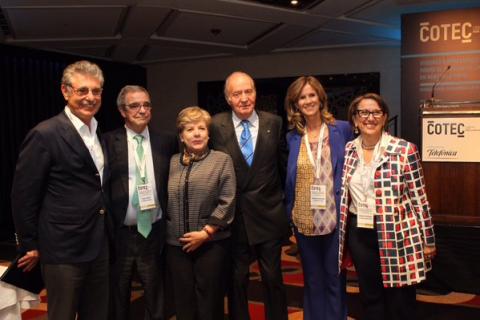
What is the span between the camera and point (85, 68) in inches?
85.0

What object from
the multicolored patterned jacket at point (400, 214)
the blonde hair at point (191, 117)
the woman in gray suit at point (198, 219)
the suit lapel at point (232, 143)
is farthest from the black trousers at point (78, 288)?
the multicolored patterned jacket at point (400, 214)

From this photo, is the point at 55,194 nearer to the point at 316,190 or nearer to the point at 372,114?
the point at 316,190

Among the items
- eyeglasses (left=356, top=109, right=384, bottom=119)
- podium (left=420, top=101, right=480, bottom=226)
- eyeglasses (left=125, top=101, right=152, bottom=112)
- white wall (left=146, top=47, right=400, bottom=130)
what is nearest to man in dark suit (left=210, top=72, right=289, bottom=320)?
eyeglasses (left=125, top=101, right=152, bottom=112)

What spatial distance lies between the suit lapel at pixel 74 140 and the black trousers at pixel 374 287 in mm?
1331

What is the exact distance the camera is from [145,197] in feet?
7.88

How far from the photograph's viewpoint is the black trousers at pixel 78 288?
213cm

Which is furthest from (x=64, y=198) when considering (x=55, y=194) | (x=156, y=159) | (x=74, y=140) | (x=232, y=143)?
(x=232, y=143)

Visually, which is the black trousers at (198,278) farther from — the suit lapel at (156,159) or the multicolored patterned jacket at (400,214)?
the multicolored patterned jacket at (400,214)

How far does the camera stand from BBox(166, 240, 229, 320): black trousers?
2.43m

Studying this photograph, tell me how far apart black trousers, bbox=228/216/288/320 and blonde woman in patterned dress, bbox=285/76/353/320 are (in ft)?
0.55

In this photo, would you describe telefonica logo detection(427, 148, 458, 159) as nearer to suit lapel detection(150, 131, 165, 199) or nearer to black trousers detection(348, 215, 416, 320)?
black trousers detection(348, 215, 416, 320)

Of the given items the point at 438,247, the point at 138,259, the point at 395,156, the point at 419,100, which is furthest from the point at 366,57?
the point at 138,259

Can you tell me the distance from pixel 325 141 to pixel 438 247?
73.3 inches

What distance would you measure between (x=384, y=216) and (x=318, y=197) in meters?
0.40
